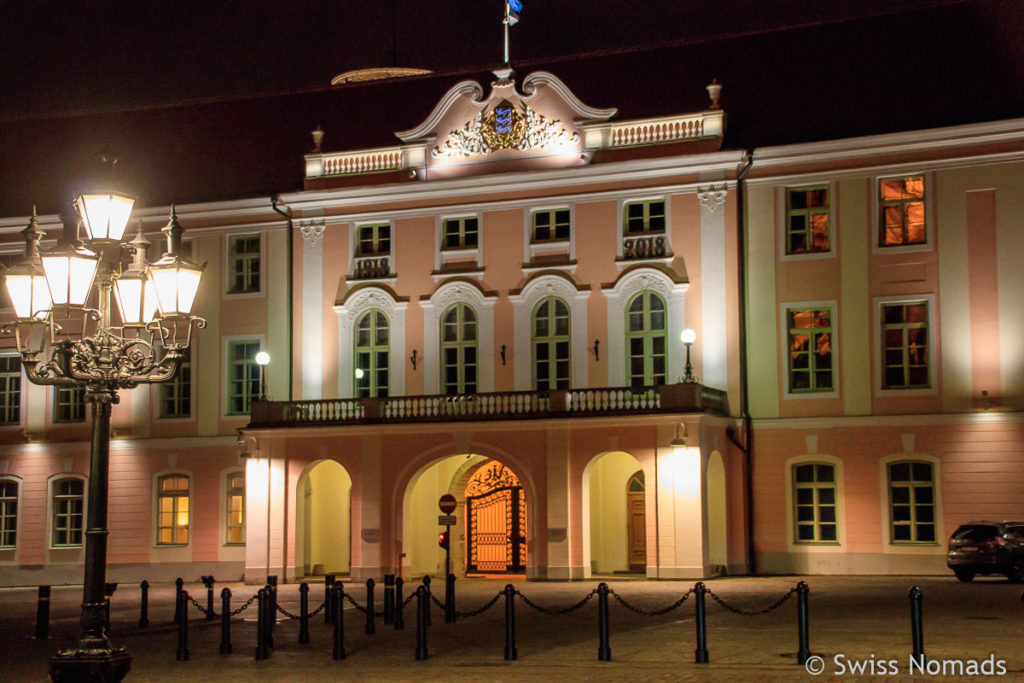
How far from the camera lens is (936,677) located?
46.0ft

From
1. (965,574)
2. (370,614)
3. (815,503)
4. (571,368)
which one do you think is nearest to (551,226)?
(571,368)

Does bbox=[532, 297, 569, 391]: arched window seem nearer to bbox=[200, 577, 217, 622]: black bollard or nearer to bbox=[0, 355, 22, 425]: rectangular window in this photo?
bbox=[200, 577, 217, 622]: black bollard

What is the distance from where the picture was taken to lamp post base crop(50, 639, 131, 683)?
435 inches

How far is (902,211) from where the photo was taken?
32.4 metres

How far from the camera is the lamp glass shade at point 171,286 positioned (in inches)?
485

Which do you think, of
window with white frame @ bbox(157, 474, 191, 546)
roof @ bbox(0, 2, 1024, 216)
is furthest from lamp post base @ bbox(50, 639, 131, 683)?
window with white frame @ bbox(157, 474, 191, 546)

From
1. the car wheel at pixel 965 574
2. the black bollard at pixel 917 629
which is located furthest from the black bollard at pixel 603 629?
the car wheel at pixel 965 574

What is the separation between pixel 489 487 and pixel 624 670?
797 inches

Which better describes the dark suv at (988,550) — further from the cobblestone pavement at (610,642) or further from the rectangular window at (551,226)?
the rectangular window at (551,226)

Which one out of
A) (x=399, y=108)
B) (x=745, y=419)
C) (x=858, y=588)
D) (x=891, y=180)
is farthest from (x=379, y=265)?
(x=858, y=588)

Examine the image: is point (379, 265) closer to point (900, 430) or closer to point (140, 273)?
point (900, 430)

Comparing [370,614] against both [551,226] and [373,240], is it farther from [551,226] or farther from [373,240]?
[373,240]

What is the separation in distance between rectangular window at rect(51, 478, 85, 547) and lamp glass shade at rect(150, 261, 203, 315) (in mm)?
27898

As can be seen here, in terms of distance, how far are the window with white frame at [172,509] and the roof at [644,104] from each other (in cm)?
810
